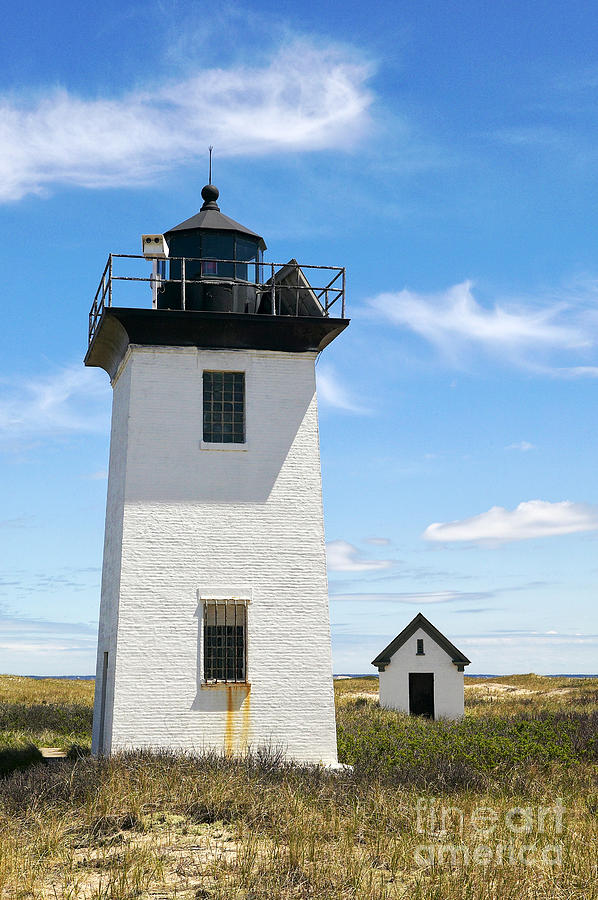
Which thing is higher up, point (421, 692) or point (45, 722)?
point (421, 692)

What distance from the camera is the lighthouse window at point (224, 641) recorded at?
17.4 metres

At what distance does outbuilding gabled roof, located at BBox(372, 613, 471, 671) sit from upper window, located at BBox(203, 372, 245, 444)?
65.5 ft

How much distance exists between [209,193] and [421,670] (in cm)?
2216

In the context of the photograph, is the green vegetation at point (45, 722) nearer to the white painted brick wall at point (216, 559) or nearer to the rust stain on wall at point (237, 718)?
the white painted brick wall at point (216, 559)

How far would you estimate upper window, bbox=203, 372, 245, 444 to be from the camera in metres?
18.5

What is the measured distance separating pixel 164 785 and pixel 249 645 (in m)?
4.13

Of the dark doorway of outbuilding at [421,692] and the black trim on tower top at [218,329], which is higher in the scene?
the black trim on tower top at [218,329]

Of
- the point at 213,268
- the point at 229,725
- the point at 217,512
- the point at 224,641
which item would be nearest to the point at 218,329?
the point at 213,268

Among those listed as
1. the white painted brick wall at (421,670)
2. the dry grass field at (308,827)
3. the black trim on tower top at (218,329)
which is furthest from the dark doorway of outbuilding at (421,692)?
the black trim on tower top at (218,329)

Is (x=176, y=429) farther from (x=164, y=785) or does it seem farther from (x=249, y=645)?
(x=164, y=785)

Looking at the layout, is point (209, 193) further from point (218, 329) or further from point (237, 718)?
point (237, 718)

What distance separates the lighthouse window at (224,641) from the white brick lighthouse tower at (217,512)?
0.03m

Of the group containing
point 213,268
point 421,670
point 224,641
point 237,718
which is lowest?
point 237,718

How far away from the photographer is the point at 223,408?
1855cm
